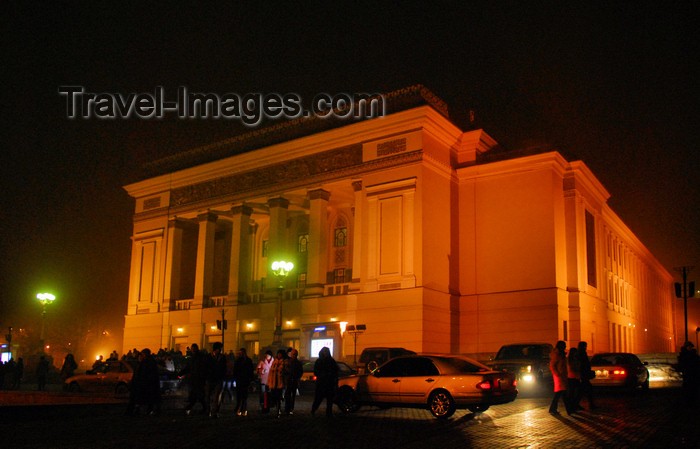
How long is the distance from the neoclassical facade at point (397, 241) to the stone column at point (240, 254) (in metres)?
0.10

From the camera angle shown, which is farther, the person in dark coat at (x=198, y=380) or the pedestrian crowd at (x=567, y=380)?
the person in dark coat at (x=198, y=380)

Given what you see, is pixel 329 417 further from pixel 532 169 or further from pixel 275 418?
pixel 532 169

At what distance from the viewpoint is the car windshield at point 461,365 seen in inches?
650

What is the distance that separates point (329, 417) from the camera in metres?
16.6

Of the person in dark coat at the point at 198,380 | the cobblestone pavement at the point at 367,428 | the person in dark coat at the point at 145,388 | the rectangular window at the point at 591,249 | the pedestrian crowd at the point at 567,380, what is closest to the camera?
the cobblestone pavement at the point at 367,428

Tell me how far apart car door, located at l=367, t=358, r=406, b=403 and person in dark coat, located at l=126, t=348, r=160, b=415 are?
5357 mm

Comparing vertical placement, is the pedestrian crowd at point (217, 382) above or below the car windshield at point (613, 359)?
below

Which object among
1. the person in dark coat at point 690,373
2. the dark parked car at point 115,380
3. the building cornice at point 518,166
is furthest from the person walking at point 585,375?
the building cornice at point 518,166

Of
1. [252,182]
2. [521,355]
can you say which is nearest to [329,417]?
[521,355]

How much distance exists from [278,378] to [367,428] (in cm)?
361

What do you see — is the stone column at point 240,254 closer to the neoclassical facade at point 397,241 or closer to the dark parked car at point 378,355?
the neoclassical facade at point 397,241

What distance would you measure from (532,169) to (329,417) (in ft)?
78.7

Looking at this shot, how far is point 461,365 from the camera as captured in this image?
16734 mm

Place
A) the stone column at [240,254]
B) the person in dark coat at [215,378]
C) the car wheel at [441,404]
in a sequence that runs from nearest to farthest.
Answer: the car wheel at [441,404] < the person in dark coat at [215,378] < the stone column at [240,254]
